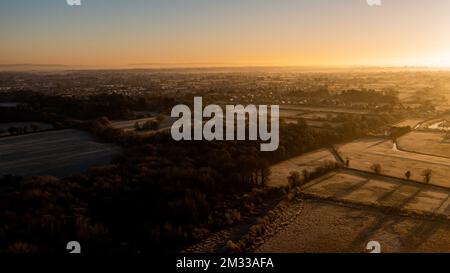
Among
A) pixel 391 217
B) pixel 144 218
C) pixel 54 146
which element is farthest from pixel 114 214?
pixel 54 146

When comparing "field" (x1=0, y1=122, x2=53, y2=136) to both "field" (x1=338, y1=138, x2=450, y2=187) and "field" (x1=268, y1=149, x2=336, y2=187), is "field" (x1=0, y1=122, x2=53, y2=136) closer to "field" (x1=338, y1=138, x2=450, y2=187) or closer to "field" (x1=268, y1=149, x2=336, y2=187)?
"field" (x1=268, y1=149, x2=336, y2=187)

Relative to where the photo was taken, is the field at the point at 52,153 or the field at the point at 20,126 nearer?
the field at the point at 52,153

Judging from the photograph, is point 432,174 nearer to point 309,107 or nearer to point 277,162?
point 277,162

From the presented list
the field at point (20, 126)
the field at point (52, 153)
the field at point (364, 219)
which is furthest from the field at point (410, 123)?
the field at point (20, 126)

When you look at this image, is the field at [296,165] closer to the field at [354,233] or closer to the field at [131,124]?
the field at [354,233]
